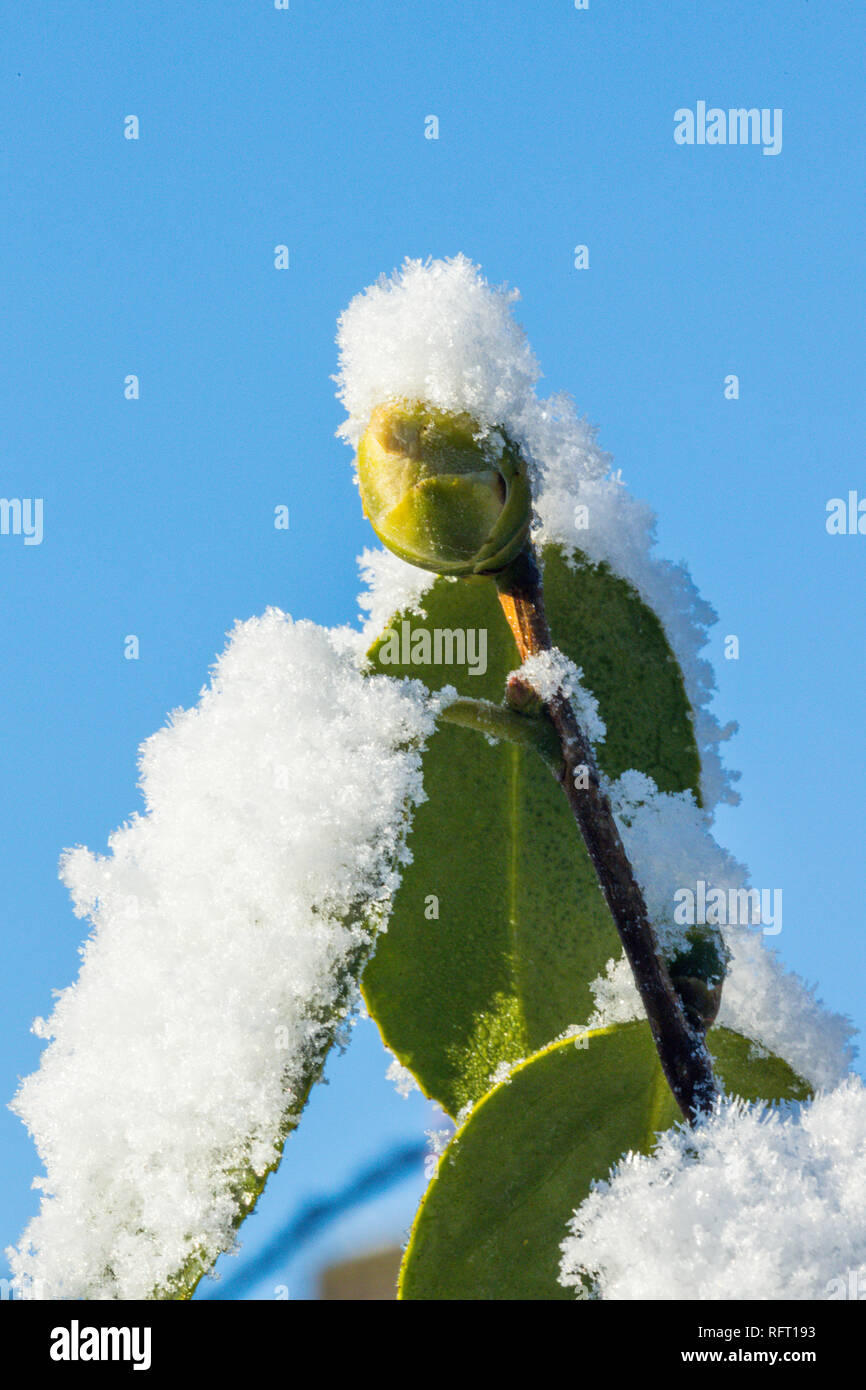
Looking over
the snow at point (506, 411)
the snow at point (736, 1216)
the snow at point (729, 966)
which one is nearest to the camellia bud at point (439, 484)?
the snow at point (506, 411)

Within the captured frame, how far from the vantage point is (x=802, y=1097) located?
100 centimetres

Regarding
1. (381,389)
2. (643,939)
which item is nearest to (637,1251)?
(643,939)

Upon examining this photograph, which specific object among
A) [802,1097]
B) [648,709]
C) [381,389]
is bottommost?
[802,1097]

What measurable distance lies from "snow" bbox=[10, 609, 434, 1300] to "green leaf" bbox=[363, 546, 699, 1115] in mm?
154

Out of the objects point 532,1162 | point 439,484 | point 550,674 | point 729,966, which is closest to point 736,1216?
point 532,1162

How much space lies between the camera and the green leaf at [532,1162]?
2.90 feet

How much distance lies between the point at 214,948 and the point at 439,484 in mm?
426

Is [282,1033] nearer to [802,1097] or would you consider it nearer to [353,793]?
[353,793]

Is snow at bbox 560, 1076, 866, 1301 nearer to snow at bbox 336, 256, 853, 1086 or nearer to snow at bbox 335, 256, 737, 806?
snow at bbox 336, 256, 853, 1086

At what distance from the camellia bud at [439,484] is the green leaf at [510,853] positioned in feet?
0.67

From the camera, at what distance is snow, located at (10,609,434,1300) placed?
0.82 m

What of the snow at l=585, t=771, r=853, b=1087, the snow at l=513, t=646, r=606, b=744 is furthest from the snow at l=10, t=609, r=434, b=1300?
the snow at l=585, t=771, r=853, b=1087

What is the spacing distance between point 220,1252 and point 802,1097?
0.53 metres
